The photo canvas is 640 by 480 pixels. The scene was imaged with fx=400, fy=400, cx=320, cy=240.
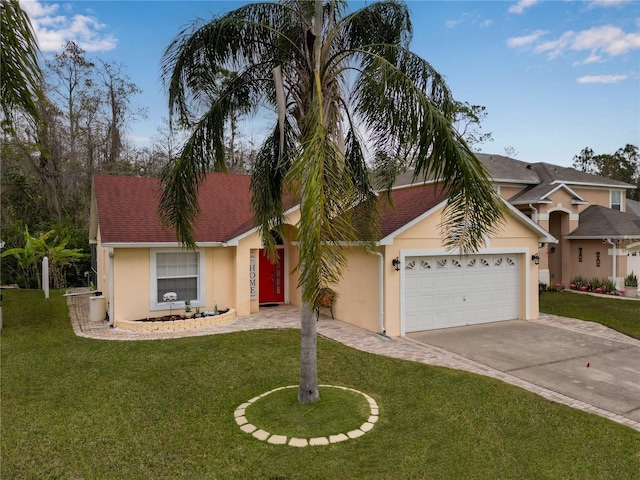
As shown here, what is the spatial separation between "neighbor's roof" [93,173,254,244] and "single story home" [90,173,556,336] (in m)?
0.03

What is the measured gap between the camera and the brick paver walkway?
7660mm

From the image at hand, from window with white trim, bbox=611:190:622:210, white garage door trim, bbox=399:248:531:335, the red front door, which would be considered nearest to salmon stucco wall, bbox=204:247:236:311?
the red front door

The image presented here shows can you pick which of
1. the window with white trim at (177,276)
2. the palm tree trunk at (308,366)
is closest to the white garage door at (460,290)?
the palm tree trunk at (308,366)

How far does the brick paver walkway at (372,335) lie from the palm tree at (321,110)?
12.5ft

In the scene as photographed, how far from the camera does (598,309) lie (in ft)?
52.0

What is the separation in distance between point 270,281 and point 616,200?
23.0 m

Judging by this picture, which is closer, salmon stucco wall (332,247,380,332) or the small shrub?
salmon stucco wall (332,247,380,332)

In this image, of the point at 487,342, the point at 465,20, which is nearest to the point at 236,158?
the point at 465,20

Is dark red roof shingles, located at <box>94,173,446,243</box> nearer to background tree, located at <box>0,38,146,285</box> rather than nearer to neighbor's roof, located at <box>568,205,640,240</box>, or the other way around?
neighbor's roof, located at <box>568,205,640,240</box>

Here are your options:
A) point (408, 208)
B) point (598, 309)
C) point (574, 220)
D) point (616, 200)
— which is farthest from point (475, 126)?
point (408, 208)

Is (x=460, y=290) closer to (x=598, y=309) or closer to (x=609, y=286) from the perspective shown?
(x=598, y=309)

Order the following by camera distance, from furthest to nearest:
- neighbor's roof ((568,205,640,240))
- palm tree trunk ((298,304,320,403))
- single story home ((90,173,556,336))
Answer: neighbor's roof ((568,205,640,240)) → single story home ((90,173,556,336)) → palm tree trunk ((298,304,320,403))

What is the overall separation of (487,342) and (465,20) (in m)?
9.80

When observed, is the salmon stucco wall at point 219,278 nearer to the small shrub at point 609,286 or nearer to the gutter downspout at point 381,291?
the gutter downspout at point 381,291
